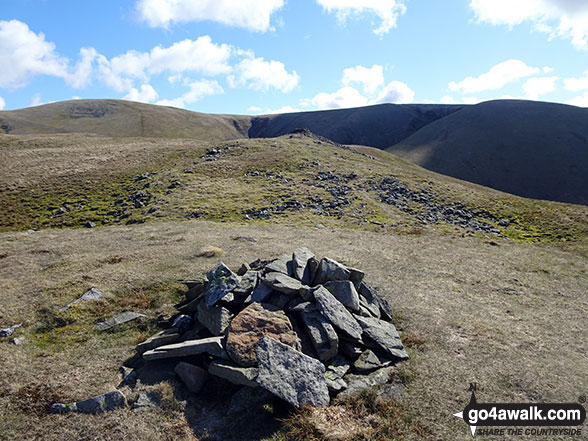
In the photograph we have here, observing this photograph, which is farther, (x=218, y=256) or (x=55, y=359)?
(x=218, y=256)

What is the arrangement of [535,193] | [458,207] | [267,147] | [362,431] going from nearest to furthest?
1. [362,431]
2. [458,207]
3. [267,147]
4. [535,193]

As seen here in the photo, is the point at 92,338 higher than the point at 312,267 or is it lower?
lower

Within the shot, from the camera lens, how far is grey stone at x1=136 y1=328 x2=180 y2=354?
1352 centimetres

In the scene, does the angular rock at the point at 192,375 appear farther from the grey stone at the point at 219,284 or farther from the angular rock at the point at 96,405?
the grey stone at the point at 219,284

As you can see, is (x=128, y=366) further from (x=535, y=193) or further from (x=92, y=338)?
(x=535, y=193)

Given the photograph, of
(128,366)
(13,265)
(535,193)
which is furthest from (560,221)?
(535,193)

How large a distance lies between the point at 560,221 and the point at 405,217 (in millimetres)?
22817

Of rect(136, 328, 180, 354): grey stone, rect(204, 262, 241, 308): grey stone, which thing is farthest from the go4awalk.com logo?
rect(136, 328, 180, 354): grey stone

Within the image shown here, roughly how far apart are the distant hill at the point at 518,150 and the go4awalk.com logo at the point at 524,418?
152415mm

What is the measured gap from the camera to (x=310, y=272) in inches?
695

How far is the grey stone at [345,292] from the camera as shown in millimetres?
15578

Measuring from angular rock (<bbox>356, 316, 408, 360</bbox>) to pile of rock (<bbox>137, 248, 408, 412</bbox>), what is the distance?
5cm

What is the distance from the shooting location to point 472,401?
11.5 m

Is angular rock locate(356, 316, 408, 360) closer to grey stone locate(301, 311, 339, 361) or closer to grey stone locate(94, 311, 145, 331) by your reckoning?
grey stone locate(301, 311, 339, 361)
